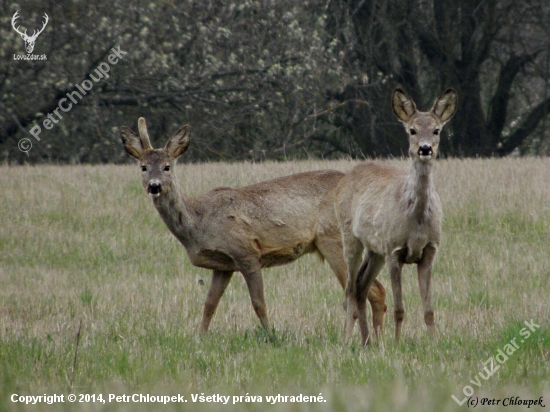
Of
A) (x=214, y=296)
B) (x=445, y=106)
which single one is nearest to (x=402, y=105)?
(x=445, y=106)

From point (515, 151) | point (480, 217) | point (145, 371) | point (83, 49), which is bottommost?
point (145, 371)

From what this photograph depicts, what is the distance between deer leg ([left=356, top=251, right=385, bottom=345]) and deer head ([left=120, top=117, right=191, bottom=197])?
191cm

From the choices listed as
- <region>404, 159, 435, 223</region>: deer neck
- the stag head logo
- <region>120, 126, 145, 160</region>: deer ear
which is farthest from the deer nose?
the stag head logo

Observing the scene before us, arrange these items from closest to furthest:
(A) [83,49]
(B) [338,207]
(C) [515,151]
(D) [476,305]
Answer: (B) [338,207] → (D) [476,305] → (A) [83,49] → (C) [515,151]

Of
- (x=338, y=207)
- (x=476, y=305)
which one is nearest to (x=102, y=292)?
(x=338, y=207)

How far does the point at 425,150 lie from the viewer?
6660 mm

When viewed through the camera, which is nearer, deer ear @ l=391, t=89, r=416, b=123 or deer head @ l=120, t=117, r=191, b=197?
deer ear @ l=391, t=89, r=416, b=123

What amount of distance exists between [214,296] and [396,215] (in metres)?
2.01

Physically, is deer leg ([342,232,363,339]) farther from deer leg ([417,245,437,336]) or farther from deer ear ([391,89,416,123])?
deer ear ([391,89,416,123])

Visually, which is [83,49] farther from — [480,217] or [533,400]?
[533,400]

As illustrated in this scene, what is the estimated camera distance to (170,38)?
76.6ft

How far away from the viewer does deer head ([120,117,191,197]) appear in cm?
781

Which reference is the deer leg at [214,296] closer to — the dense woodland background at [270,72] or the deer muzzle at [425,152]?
the deer muzzle at [425,152]

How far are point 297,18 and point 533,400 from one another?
22996mm
